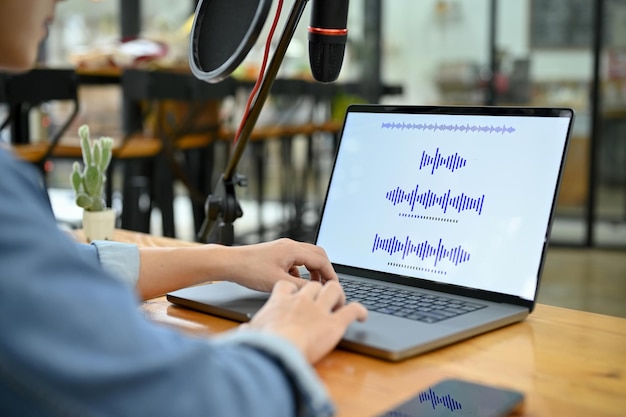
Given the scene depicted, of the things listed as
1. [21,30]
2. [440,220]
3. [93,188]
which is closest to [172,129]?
[93,188]

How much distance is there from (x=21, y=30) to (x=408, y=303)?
19.9 inches

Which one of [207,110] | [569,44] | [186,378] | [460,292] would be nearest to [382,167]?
[460,292]

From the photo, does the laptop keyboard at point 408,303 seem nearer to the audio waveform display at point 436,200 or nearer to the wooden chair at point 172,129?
the audio waveform display at point 436,200

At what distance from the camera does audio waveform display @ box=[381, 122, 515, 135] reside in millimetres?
949

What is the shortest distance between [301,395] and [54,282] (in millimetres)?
189

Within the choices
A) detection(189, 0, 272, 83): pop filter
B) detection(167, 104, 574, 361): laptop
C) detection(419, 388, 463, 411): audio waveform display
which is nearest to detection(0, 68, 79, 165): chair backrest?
detection(189, 0, 272, 83): pop filter

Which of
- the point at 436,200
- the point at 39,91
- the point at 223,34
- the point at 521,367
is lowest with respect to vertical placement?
the point at 521,367

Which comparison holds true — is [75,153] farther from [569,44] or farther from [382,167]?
[569,44]

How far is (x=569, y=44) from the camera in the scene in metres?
4.90

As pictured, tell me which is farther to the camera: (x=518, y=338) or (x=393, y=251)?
(x=393, y=251)

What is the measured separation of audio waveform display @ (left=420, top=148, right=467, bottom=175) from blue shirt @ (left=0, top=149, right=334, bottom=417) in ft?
1.84

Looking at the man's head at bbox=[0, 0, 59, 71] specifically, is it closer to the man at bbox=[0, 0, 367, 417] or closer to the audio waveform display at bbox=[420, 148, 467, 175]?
the man at bbox=[0, 0, 367, 417]

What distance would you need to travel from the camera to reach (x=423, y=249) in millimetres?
A: 979

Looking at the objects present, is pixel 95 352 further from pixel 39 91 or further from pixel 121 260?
pixel 39 91
